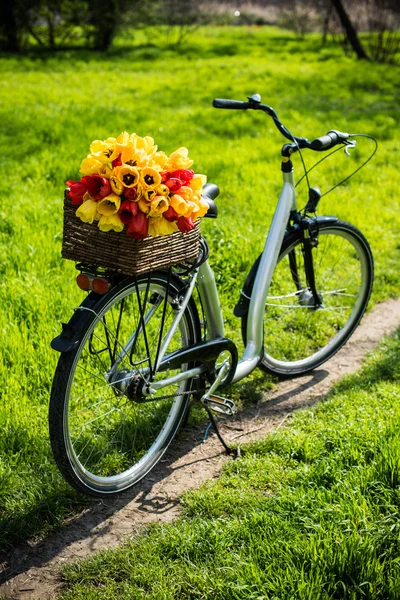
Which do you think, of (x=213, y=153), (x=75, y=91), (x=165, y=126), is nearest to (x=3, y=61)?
(x=75, y=91)

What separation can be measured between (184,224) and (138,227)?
0.81 ft

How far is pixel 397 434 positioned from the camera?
10.9ft

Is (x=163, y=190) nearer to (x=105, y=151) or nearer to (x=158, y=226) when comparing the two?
(x=158, y=226)

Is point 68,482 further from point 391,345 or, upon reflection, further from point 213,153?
point 213,153

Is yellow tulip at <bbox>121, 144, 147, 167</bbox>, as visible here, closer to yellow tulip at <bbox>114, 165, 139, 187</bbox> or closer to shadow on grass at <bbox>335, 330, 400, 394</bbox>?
yellow tulip at <bbox>114, 165, 139, 187</bbox>

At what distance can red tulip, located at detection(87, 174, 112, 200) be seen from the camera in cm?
262

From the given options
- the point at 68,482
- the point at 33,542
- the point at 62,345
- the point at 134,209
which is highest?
the point at 134,209

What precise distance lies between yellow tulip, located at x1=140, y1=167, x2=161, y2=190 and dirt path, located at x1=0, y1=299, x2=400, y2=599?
1445 millimetres

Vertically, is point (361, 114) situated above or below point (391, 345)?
above

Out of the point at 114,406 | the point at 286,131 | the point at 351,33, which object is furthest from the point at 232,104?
the point at 351,33

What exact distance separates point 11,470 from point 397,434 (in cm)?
175

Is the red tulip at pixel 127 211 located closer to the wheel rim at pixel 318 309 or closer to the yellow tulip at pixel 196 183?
the yellow tulip at pixel 196 183

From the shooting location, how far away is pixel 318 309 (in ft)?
14.4

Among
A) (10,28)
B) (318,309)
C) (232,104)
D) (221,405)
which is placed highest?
(10,28)
